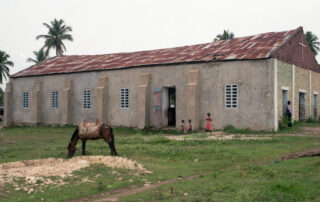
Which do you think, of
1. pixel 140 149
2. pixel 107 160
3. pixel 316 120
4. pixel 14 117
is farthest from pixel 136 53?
pixel 107 160

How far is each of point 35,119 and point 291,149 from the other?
21666 mm

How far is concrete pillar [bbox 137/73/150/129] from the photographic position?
23.7 m

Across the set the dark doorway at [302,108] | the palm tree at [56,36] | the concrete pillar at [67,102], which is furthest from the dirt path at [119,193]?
the palm tree at [56,36]

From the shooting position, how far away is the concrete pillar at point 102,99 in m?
25.6

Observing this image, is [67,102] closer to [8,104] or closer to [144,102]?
[144,102]

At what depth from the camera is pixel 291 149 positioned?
536 inches

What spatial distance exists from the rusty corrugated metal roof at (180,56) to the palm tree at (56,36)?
1873 cm

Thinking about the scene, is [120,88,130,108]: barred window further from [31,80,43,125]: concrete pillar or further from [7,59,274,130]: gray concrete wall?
[31,80,43,125]: concrete pillar

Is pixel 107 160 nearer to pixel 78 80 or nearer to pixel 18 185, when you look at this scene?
pixel 18 185

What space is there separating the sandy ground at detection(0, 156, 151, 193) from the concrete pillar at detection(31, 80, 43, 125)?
1936 cm

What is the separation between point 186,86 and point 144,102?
320 centimetres

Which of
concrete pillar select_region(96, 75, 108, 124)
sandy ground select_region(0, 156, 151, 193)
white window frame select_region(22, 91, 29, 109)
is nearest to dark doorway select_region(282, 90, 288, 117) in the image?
concrete pillar select_region(96, 75, 108, 124)

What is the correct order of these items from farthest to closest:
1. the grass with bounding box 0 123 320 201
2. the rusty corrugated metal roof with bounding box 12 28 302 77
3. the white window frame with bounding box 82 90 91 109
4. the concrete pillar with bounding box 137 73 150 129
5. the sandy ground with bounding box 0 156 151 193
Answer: the white window frame with bounding box 82 90 91 109 < the concrete pillar with bounding box 137 73 150 129 < the rusty corrugated metal roof with bounding box 12 28 302 77 < the sandy ground with bounding box 0 156 151 193 < the grass with bounding box 0 123 320 201

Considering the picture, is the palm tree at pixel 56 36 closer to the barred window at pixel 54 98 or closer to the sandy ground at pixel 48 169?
the barred window at pixel 54 98
